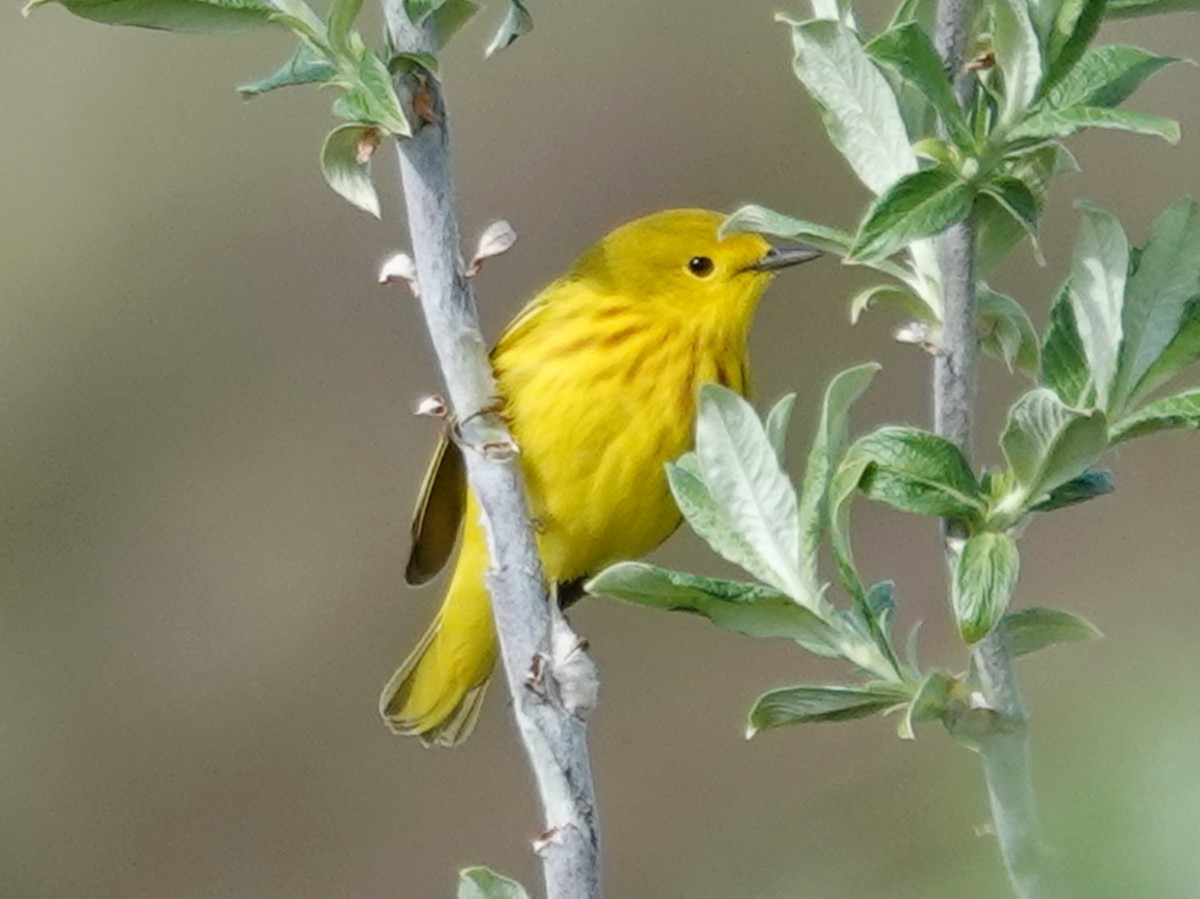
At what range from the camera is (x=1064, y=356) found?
1319mm

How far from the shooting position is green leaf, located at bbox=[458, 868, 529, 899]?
1.35 m

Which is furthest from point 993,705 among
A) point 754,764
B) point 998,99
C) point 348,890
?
point 348,890

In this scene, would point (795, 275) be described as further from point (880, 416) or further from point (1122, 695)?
point (1122, 695)

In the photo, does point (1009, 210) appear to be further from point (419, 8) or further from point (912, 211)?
point (419, 8)

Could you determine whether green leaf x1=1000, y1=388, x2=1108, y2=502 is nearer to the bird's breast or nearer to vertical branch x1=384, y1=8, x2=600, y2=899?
vertical branch x1=384, y1=8, x2=600, y2=899

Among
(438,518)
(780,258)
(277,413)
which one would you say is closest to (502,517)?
(438,518)

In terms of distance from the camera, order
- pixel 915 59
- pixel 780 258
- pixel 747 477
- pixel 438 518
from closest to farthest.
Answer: pixel 915 59, pixel 747 477, pixel 438 518, pixel 780 258

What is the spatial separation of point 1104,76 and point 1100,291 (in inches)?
5.2

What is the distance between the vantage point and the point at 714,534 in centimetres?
137

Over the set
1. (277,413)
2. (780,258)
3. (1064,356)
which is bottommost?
(1064,356)

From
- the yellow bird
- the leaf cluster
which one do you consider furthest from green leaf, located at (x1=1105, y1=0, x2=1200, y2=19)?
the yellow bird

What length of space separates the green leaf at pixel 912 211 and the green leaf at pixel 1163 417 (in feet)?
0.53

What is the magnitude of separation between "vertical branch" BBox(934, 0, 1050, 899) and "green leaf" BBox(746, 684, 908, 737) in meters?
0.09

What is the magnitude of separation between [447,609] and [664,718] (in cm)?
261
